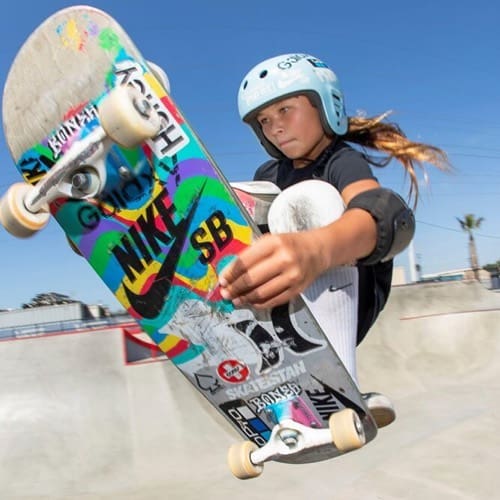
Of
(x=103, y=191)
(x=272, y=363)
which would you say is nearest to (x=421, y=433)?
(x=272, y=363)

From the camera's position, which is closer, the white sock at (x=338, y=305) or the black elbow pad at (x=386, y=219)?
the black elbow pad at (x=386, y=219)

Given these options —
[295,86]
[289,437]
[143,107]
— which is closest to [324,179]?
[295,86]

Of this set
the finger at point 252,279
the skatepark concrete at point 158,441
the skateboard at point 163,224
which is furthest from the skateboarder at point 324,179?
the skatepark concrete at point 158,441

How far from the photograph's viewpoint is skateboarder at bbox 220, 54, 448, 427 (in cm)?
123

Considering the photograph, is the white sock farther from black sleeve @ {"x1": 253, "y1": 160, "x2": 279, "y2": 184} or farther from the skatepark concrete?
the skatepark concrete

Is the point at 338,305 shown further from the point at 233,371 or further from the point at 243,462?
the point at 243,462

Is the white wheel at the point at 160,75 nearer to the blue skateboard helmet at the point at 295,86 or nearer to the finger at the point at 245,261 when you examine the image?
the blue skateboard helmet at the point at 295,86

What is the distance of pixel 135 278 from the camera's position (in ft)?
6.37

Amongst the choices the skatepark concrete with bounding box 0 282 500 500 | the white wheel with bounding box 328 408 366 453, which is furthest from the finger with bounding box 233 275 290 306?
the skatepark concrete with bounding box 0 282 500 500

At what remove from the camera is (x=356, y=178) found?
5.63 ft

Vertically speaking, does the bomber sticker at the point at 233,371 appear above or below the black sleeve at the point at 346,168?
below

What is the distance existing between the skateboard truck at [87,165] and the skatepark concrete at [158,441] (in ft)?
21.5

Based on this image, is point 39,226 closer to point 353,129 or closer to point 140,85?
point 140,85

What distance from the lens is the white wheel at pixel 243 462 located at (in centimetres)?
193
